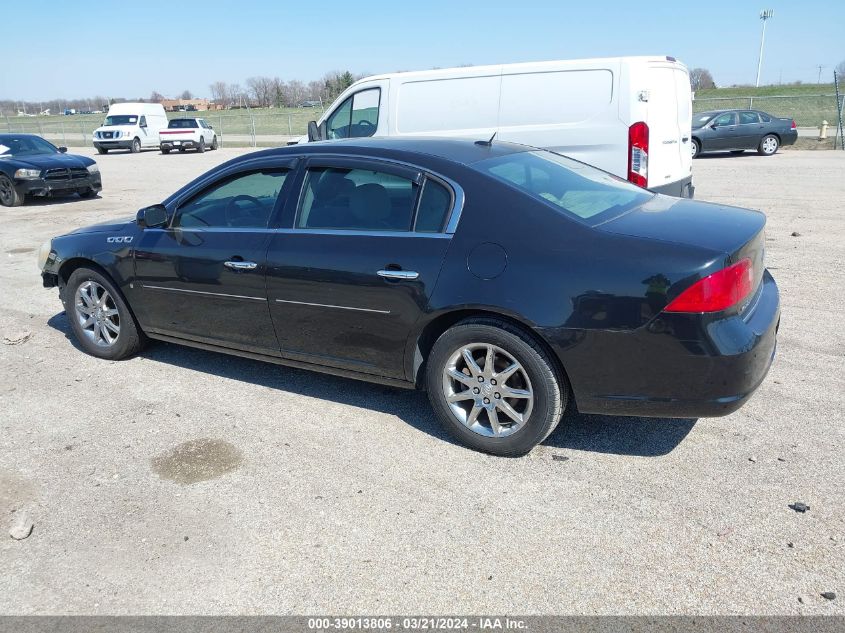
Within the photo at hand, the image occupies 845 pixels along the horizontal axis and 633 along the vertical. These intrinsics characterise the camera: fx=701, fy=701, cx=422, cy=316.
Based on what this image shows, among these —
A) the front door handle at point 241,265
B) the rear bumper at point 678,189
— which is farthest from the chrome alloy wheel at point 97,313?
the rear bumper at point 678,189

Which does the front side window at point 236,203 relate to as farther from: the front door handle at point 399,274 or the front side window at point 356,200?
the front door handle at point 399,274

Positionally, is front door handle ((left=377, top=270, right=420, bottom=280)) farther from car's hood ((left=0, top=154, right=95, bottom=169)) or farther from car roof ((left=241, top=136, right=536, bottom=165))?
car's hood ((left=0, top=154, right=95, bottom=169))

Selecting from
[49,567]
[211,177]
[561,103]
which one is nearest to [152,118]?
[561,103]

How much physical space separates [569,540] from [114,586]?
1933mm

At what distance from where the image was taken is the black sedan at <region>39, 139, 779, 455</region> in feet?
10.8

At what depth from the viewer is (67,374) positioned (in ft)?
17.3

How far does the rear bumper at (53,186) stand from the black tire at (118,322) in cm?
1036

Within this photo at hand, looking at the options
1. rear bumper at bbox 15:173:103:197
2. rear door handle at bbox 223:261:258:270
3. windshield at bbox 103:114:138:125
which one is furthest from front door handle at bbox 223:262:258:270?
windshield at bbox 103:114:138:125

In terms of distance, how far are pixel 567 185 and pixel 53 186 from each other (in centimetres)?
1363

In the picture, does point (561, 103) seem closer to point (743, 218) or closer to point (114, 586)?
point (743, 218)

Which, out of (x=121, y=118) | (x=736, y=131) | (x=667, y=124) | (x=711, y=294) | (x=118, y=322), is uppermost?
(x=121, y=118)

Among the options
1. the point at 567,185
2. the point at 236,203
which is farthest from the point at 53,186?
the point at 567,185

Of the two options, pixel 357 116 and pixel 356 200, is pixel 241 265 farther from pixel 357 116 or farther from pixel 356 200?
pixel 357 116

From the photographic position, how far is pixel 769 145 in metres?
21.1
